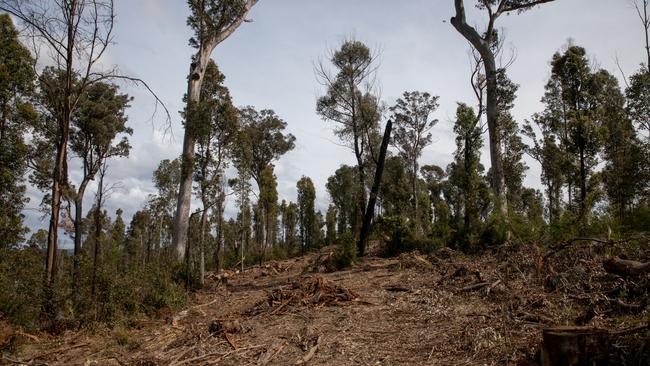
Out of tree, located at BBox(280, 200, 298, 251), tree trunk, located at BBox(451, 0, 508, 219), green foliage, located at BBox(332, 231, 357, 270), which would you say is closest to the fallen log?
tree trunk, located at BBox(451, 0, 508, 219)

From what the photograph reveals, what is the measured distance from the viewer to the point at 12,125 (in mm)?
16047

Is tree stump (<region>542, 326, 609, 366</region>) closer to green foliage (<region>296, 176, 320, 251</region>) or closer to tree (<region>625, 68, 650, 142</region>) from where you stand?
tree (<region>625, 68, 650, 142</region>)

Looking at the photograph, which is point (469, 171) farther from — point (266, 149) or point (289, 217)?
point (289, 217)

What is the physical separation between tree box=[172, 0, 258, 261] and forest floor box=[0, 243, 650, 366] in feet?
15.6

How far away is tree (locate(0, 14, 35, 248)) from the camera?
14.2m

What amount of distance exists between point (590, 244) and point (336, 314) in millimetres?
4135

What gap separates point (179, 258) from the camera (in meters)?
13.1

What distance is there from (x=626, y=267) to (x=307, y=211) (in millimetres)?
34236

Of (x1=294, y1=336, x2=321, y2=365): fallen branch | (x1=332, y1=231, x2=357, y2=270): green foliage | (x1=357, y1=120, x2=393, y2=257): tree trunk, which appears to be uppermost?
(x1=357, y1=120, x2=393, y2=257): tree trunk

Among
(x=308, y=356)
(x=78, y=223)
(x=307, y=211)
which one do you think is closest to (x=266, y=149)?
(x=307, y=211)

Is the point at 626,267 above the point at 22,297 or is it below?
above

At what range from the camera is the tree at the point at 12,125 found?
14203 mm

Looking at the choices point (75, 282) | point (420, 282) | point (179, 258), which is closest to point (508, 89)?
point (420, 282)

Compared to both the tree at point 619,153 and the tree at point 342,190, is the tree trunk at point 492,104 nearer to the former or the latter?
the tree at point 619,153
